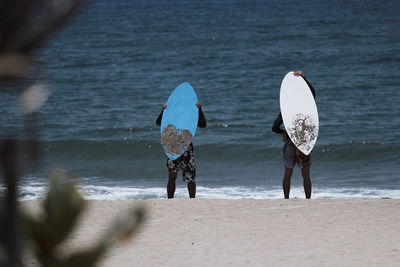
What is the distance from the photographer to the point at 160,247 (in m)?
5.82

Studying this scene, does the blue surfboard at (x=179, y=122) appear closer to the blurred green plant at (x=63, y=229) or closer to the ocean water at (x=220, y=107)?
the ocean water at (x=220, y=107)

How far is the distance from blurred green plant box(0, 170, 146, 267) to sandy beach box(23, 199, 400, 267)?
3.15 m

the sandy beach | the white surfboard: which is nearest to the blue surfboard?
the sandy beach

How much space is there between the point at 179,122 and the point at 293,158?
1.48m

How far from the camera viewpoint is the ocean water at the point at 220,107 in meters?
11.7

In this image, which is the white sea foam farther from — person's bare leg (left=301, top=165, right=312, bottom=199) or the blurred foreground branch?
the blurred foreground branch

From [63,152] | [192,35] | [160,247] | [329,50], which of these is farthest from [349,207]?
[192,35]

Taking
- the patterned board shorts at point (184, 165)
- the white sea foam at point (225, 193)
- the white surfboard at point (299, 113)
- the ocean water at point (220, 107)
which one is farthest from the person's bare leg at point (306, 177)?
the ocean water at point (220, 107)

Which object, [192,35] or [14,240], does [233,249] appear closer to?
[14,240]

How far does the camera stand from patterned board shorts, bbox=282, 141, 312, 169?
7711 mm

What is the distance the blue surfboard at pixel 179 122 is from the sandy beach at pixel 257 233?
643 millimetres

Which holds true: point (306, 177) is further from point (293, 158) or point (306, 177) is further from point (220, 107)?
point (220, 107)

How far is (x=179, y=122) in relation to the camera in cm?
827

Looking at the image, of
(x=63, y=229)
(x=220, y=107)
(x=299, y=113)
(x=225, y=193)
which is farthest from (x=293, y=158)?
(x=220, y=107)
